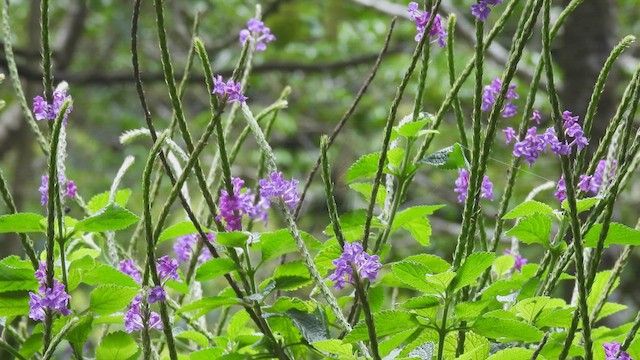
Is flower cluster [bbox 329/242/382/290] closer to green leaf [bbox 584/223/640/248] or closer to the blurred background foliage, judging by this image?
green leaf [bbox 584/223/640/248]

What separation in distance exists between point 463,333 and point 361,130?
4.59 m

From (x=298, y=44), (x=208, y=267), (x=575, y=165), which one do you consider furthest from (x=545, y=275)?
(x=298, y=44)

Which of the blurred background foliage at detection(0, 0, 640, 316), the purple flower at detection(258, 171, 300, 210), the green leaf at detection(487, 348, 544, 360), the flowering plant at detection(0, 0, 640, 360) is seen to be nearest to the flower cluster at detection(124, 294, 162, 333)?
the flowering plant at detection(0, 0, 640, 360)

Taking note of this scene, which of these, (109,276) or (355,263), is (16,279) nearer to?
(109,276)

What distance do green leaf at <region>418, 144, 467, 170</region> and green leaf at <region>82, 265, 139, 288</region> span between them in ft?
0.67

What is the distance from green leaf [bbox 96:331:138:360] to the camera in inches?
22.0

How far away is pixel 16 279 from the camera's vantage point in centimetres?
53

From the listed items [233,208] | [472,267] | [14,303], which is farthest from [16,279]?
[472,267]

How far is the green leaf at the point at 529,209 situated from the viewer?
1.77ft

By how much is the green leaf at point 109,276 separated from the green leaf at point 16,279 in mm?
33

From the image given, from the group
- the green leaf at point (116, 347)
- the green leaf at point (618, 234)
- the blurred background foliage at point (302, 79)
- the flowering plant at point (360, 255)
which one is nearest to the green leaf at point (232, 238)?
the flowering plant at point (360, 255)

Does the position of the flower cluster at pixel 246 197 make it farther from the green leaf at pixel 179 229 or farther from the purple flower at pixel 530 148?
the purple flower at pixel 530 148

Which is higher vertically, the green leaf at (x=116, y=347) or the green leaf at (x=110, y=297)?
the green leaf at (x=110, y=297)

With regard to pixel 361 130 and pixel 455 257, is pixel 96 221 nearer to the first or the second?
pixel 455 257
